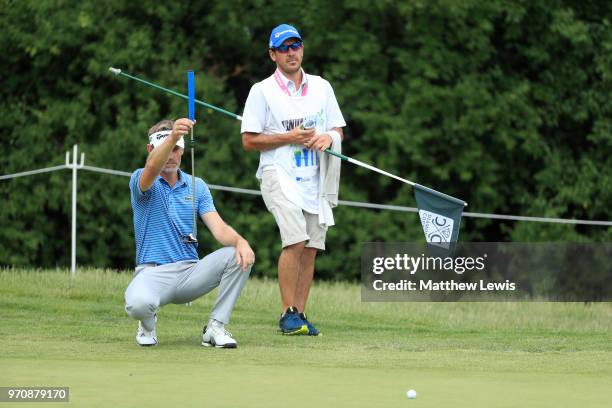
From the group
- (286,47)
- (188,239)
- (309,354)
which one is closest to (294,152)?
(286,47)

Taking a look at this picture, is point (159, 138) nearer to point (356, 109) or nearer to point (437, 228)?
point (437, 228)

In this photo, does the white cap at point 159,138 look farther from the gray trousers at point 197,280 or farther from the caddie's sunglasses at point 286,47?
the caddie's sunglasses at point 286,47

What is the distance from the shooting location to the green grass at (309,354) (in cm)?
605

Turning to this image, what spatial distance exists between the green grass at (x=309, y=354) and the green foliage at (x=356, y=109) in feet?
17.7

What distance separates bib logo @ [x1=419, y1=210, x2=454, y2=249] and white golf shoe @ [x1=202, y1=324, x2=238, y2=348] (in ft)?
6.26

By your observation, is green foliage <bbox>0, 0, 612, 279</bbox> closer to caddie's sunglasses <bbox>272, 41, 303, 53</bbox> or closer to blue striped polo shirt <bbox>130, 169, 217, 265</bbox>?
caddie's sunglasses <bbox>272, 41, 303, 53</bbox>

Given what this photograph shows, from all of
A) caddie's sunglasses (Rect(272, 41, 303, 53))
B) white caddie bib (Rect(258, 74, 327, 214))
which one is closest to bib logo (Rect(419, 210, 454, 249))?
white caddie bib (Rect(258, 74, 327, 214))

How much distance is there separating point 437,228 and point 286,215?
1141mm

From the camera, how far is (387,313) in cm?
1043

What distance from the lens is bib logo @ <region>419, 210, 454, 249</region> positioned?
9.16 meters

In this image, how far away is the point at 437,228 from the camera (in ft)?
30.2

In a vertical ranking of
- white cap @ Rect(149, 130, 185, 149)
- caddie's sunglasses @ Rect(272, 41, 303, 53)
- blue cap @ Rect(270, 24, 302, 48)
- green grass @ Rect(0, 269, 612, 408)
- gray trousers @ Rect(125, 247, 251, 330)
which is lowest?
green grass @ Rect(0, 269, 612, 408)

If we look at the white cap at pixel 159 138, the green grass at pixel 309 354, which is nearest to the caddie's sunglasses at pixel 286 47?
the white cap at pixel 159 138

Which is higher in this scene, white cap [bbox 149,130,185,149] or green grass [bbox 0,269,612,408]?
white cap [bbox 149,130,185,149]
